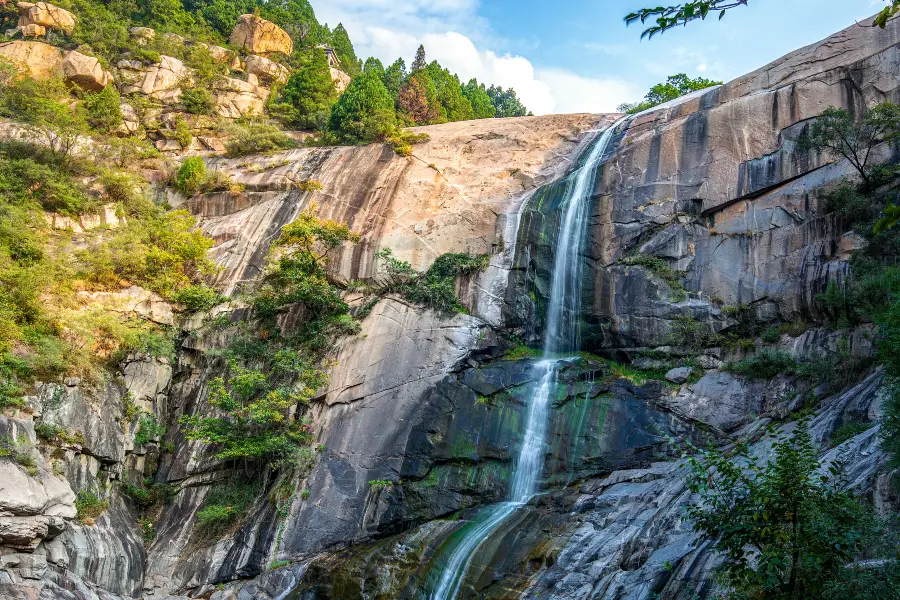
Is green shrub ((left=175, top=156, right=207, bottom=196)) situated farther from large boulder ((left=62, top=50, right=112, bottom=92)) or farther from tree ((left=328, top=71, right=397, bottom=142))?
large boulder ((left=62, top=50, right=112, bottom=92))

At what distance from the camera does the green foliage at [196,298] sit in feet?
74.1

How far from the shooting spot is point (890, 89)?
1941 centimetres

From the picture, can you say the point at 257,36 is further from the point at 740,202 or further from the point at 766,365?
the point at 766,365

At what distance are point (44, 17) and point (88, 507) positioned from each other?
29.9 metres

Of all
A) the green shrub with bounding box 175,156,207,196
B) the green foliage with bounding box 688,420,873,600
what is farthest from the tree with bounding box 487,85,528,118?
the green foliage with bounding box 688,420,873,600

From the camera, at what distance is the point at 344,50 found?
49.5 metres

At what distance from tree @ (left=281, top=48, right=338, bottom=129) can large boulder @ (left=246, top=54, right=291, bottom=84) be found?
10.2 feet

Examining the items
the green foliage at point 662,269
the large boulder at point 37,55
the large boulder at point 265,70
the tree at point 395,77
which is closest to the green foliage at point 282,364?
the green foliage at point 662,269

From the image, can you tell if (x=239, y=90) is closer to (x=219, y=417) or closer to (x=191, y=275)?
(x=191, y=275)

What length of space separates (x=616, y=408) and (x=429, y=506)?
224 inches

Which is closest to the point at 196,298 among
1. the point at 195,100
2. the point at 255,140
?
the point at 255,140

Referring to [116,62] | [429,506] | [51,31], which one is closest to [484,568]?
[429,506]

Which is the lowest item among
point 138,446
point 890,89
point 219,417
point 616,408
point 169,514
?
point 169,514

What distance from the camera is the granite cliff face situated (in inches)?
569
